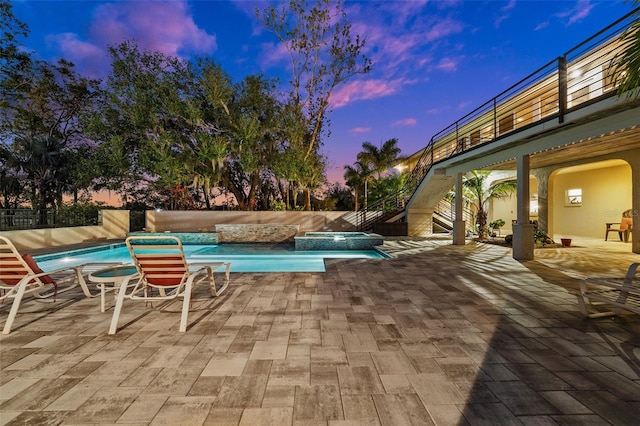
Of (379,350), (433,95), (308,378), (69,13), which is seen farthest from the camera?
(433,95)

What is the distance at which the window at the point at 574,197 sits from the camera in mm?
15007

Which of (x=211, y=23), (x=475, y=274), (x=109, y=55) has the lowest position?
(x=475, y=274)

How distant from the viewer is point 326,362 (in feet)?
8.37

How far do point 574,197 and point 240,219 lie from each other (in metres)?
18.6

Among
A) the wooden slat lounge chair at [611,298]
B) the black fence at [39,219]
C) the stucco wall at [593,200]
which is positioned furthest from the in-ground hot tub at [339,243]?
the stucco wall at [593,200]

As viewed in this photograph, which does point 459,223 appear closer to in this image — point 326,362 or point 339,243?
point 339,243

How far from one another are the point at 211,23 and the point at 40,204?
15732 mm

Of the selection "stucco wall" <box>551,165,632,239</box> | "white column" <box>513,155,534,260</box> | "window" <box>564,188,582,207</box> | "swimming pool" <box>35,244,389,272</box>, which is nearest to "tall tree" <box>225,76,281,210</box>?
"swimming pool" <box>35,244,389,272</box>

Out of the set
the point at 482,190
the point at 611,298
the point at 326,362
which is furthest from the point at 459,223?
the point at 326,362

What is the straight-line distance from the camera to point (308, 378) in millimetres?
2305

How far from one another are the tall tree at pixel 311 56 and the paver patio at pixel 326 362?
13553 millimetres

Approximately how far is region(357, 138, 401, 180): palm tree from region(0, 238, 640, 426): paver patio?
19.3 m

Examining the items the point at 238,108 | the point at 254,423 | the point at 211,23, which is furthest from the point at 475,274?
the point at 211,23

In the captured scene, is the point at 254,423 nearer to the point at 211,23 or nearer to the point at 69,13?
the point at 211,23
